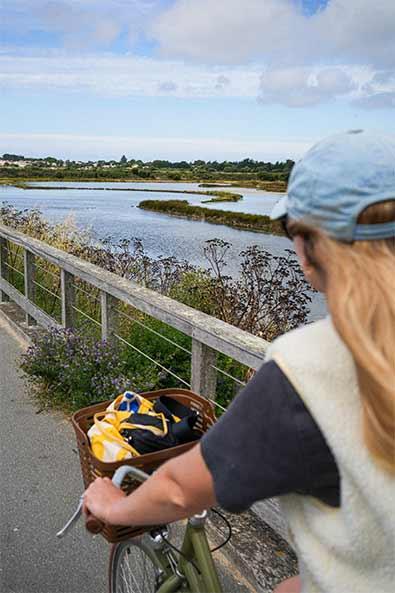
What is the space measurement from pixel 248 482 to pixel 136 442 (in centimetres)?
75

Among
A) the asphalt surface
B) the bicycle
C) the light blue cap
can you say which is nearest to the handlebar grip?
the bicycle

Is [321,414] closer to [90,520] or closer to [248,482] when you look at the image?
[248,482]

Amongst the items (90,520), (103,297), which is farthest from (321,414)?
(103,297)

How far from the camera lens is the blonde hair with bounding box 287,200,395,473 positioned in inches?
39.4

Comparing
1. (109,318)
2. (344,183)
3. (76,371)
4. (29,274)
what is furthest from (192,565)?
(29,274)

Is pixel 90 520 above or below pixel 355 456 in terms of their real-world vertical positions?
below

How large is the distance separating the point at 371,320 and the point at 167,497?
0.59m

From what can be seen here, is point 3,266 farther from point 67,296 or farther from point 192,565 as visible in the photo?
point 192,565

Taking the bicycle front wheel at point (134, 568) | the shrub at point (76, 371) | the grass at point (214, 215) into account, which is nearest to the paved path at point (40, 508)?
the shrub at point (76, 371)

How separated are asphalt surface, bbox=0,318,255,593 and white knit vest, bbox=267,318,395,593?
72.9 inches

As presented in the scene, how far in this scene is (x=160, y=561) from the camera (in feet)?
6.56

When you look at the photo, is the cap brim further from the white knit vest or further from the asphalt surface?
the asphalt surface

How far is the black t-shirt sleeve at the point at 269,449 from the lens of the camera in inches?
42.3

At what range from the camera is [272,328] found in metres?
6.22
